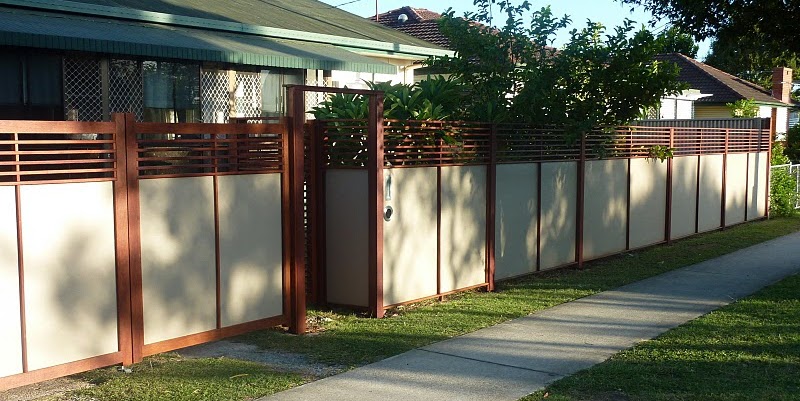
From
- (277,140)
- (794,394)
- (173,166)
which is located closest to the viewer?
(794,394)

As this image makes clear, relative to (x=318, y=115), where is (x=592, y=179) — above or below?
below

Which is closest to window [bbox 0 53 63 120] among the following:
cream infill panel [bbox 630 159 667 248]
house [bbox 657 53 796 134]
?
cream infill panel [bbox 630 159 667 248]

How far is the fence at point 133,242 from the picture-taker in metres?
6.35

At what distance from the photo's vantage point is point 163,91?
12.1 meters

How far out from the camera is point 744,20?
506 inches

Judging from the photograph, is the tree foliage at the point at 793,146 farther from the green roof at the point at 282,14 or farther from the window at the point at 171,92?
the window at the point at 171,92

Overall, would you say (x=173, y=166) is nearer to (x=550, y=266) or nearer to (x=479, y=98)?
(x=479, y=98)

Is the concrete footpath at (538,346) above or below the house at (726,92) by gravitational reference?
below

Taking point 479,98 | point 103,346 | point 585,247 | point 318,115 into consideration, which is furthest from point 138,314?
point 585,247

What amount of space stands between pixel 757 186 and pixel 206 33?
13311 millimetres

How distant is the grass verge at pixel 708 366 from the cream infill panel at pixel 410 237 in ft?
9.13

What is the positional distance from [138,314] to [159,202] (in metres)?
0.93

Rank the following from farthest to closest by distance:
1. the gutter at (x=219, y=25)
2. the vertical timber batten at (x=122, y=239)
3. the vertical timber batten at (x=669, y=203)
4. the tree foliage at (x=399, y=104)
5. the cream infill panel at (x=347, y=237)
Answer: the vertical timber batten at (x=669, y=203), the gutter at (x=219, y=25), the tree foliage at (x=399, y=104), the cream infill panel at (x=347, y=237), the vertical timber batten at (x=122, y=239)

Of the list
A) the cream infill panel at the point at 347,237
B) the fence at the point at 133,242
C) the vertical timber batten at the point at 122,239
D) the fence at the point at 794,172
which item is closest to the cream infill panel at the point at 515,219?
the cream infill panel at the point at 347,237
